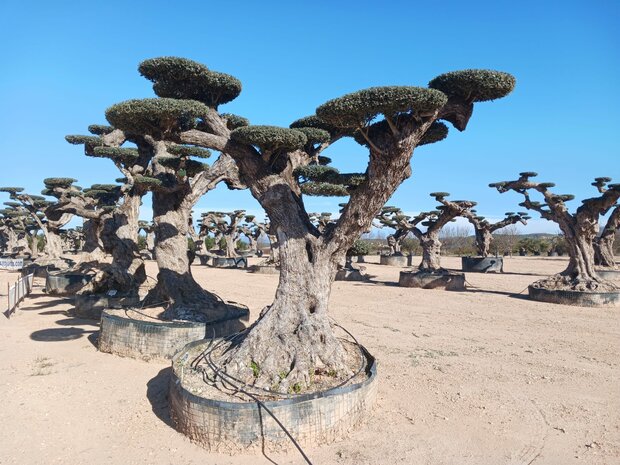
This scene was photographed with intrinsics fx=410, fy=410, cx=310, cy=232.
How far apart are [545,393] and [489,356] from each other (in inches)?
70.9

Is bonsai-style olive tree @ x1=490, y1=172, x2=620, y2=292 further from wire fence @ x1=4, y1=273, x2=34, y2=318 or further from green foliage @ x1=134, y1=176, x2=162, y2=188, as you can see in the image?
wire fence @ x1=4, y1=273, x2=34, y2=318

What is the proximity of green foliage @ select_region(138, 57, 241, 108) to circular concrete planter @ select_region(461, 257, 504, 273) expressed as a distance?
21675 mm

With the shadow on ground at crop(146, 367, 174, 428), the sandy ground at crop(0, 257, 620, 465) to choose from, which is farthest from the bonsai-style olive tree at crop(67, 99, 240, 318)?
the shadow on ground at crop(146, 367, 174, 428)

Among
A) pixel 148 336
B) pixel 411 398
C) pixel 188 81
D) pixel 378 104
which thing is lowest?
pixel 411 398

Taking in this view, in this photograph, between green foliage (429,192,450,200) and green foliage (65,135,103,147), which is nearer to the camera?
green foliage (65,135,103,147)

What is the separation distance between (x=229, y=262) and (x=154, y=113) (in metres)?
24.8

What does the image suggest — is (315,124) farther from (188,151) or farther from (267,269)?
(267,269)

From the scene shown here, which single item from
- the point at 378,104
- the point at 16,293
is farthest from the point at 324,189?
A: the point at 16,293

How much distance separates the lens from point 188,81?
6.64 meters

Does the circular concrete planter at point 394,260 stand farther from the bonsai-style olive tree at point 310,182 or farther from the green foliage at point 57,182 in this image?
the bonsai-style olive tree at point 310,182

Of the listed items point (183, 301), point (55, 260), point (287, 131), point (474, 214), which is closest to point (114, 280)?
point (183, 301)

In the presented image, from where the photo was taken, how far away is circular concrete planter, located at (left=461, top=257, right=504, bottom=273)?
24.6m

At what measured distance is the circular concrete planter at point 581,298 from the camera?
12.3 m

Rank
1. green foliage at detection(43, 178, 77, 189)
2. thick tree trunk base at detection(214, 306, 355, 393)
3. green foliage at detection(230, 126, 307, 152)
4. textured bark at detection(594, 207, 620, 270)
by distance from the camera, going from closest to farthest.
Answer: thick tree trunk base at detection(214, 306, 355, 393), green foliage at detection(230, 126, 307, 152), green foliage at detection(43, 178, 77, 189), textured bark at detection(594, 207, 620, 270)
